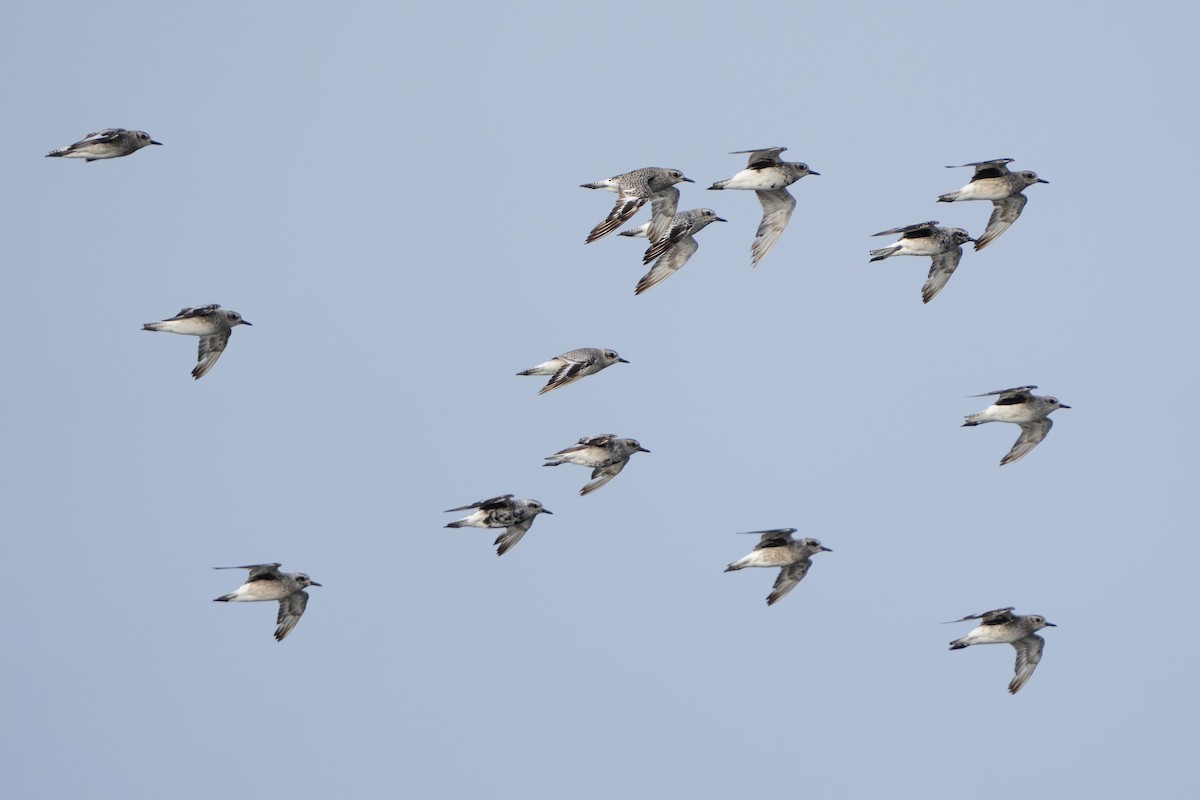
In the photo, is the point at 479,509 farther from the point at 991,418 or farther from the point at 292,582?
the point at 991,418

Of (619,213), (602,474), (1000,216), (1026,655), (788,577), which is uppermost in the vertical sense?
(619,213)

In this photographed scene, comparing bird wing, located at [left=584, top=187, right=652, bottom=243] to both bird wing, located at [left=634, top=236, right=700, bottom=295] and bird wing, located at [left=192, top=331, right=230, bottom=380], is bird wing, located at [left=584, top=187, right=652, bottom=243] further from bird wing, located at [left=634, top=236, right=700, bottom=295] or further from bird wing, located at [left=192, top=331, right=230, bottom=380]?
bird wing, located at [left=192, top=331, right=230, bottom=380]

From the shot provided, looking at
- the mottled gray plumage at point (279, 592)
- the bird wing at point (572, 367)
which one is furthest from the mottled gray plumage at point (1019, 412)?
the mottled gray plumage at point (279, 592)

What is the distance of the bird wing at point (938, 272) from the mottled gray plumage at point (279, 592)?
40.7 ft

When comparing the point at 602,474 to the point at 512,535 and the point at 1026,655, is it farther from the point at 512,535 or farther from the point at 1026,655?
the point at 1026,655

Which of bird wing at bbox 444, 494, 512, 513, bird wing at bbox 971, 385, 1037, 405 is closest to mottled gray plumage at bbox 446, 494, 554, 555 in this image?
bird wing at bbox 444, 494, 512, 513

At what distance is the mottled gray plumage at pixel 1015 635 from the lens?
3644 centimetres

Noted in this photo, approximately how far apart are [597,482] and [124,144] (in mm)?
10071

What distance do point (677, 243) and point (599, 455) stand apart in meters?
4.33

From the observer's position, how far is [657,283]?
37438 mm

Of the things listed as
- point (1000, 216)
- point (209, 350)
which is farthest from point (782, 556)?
point (209, 350)

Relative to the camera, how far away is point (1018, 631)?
36.8 metres

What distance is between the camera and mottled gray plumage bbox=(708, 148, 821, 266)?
121ft

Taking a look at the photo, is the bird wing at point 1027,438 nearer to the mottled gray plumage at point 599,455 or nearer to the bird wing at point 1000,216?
the bird wing at point 1000,216
